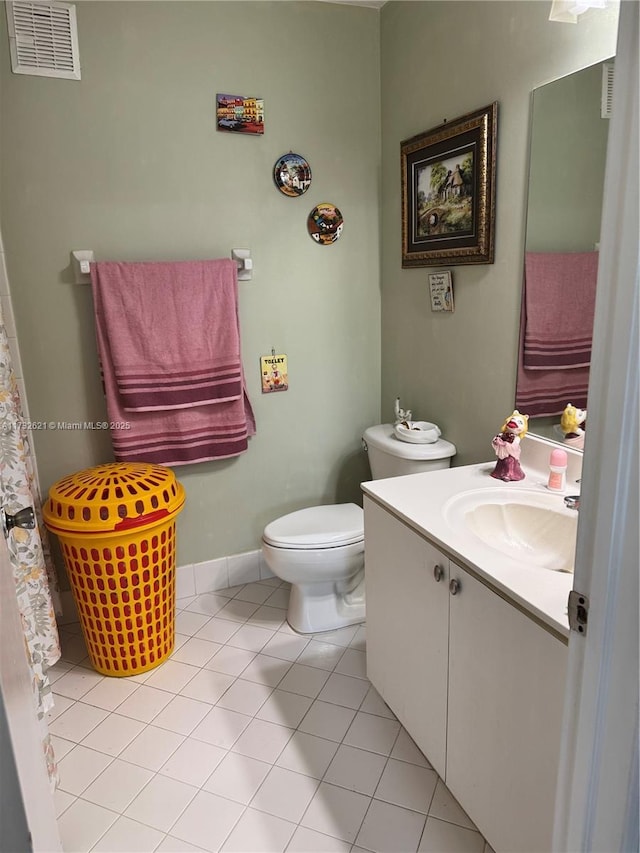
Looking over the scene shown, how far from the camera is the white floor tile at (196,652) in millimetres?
2105

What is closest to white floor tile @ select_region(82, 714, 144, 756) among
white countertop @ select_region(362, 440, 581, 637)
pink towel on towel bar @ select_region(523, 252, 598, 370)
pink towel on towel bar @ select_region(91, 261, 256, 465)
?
pink towel on towel bar @ select_region(91, 261, 256, 465)

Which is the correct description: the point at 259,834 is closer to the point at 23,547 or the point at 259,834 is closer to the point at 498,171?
the point at 23,547

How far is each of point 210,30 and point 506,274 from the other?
145 centimetres

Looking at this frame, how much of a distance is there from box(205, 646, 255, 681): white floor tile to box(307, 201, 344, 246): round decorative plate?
1703 mm

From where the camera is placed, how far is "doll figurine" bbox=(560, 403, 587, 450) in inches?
64.8

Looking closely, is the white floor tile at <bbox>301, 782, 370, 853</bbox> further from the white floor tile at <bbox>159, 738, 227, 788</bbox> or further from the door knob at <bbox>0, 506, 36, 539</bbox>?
the door knob at <bbox>0, 506, 36, 539</bbox>

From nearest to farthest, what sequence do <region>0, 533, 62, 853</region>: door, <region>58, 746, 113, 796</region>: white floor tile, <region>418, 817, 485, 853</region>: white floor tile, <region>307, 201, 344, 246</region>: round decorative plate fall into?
<region>0, 533, 62, 853</region>: door
<region>418, 817, 485, 853</region>: white floor tile
<region>58, 746, 113, 796</region>: white floor tile
<region>307, 201, 344, 246</region>: round decorative plate

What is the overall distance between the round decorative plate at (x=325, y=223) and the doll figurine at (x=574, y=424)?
129cm

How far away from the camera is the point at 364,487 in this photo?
1703 millimetres

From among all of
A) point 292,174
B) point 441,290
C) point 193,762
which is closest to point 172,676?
point 193,762

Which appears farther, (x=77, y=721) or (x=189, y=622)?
(x=189, y=622)

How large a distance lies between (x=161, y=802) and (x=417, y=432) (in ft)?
4.74

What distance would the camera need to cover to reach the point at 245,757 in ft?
5.42

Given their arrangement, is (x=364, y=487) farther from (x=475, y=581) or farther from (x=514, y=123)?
(x=514, y=123)
